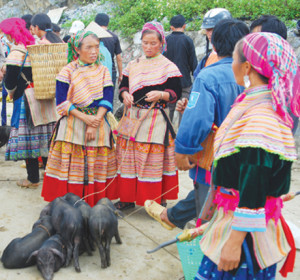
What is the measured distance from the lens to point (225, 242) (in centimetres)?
186

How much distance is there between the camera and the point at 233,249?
71.1 inches

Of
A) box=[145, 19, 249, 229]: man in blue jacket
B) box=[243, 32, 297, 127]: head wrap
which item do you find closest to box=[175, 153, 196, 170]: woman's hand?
box=[145, 19, 249, 229]: man in blue jacket

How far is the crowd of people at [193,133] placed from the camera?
178 centimetres

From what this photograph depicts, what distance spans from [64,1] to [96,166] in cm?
1372

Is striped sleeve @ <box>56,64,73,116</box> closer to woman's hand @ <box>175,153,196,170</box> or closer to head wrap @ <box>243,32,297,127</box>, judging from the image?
woman's hand @ <box>175,153,196,170</box>

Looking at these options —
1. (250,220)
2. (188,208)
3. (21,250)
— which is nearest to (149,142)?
(188,208)

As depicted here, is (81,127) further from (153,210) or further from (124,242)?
(153,210)

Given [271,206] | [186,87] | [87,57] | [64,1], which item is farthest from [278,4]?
[64,1]

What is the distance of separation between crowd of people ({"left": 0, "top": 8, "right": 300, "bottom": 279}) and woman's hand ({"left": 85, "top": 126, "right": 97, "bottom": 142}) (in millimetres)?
11

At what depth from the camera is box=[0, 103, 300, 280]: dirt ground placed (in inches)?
124

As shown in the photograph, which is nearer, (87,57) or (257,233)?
(257,233)

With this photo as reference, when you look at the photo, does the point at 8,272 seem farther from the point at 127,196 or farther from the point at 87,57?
the point at 87,57

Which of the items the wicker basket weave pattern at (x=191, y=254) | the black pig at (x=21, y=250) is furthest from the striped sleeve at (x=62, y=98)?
the wicker basket weave pattern at (x=191, y=254)

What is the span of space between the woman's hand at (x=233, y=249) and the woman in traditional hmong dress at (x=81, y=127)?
8.23ft
